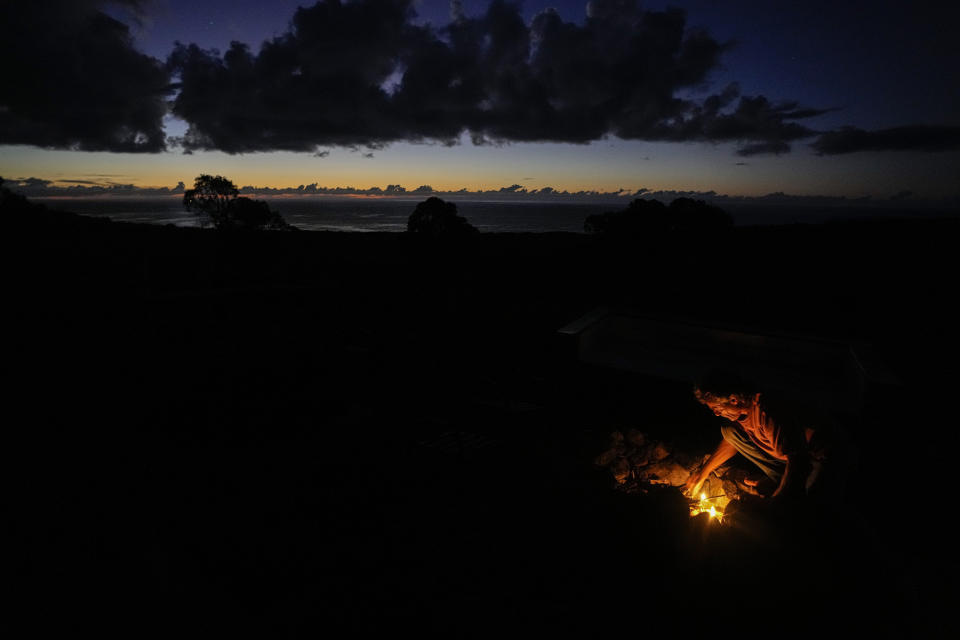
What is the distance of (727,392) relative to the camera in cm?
291

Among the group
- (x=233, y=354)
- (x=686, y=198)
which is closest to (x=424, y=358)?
(x=233, y=354)

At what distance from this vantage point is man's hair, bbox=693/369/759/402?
2.90 m

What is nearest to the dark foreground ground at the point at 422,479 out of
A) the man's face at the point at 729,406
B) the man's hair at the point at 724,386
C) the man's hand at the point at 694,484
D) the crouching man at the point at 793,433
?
the man's hand at the point at 694,484

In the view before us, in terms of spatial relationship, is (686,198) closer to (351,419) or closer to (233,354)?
(351,419)

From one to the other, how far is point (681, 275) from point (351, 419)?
26.0ft

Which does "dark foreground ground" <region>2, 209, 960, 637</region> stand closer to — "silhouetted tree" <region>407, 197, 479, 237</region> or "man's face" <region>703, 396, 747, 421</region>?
"man's face" <region>703, 396, 747, 421</region>

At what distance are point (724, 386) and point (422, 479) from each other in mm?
3035

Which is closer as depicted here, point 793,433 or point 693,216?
point 793,433

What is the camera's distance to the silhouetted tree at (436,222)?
42.6 ft

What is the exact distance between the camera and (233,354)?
8641mm

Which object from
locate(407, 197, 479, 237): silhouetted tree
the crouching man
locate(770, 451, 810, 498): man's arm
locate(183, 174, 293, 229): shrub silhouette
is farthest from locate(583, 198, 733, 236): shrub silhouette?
locate(183, 174, 293, 229): shrub silhouette

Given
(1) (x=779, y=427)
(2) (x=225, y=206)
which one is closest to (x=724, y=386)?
(1) (x=779, y=427)

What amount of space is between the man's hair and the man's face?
3cm

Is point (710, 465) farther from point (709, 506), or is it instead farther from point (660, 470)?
point (660, 470)
